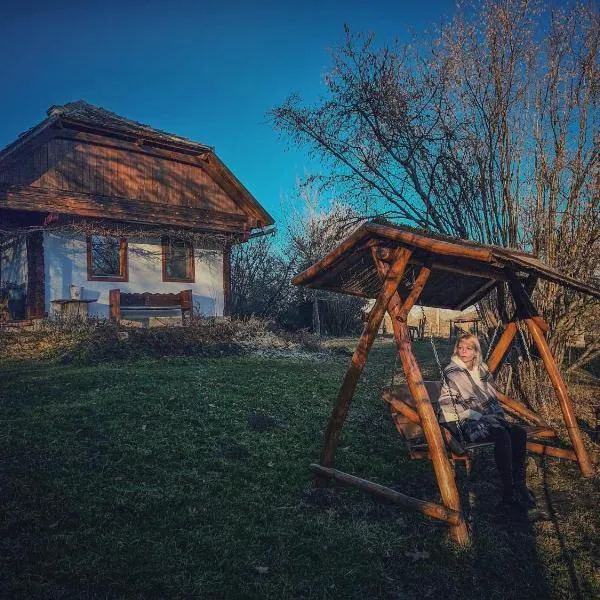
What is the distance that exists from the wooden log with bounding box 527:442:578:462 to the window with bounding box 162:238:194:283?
1377cm

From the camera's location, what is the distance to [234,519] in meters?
3.95

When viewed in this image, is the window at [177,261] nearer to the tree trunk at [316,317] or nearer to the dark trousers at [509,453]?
the tree trunk at [316,317]

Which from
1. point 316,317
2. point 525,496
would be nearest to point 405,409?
point 525,496

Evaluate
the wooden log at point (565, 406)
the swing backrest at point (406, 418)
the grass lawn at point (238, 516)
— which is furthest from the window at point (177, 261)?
the wooden log at point (565, 406)

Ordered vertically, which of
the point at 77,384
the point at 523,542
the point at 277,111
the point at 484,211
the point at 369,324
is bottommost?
the point at 523,542

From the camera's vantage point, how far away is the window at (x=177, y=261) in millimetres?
16781

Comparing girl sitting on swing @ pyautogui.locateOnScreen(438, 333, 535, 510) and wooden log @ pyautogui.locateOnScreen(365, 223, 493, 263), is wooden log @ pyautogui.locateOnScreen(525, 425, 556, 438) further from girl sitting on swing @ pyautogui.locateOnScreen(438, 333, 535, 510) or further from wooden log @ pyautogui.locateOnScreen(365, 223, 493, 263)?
wooden log @ pyautogui.locateOnScreen(365, 223, 493, 263)

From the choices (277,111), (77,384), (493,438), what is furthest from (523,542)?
(277,111)

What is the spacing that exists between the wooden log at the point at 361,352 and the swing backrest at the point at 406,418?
67 cm

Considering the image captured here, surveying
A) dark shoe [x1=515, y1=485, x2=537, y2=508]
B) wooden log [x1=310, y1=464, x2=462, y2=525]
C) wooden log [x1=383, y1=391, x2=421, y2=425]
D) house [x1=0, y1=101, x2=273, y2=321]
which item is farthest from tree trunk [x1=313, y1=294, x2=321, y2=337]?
dark shoe [x1=515, y1=485, x2=537, y2=508]

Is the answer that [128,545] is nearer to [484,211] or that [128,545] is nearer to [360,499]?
[360,499]

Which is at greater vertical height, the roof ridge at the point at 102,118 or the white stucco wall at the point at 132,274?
the roof ridge at the point at 102,118

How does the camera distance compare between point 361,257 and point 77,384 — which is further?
point 77,384

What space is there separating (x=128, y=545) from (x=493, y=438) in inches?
123
